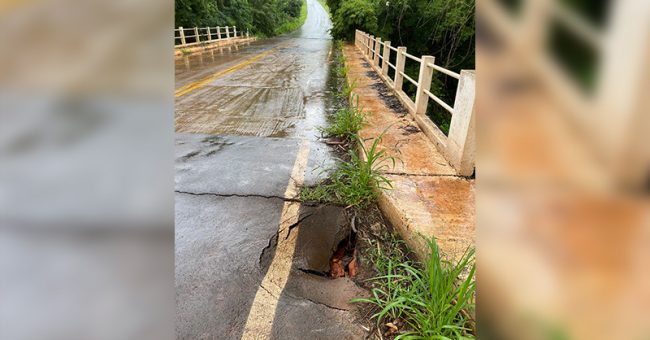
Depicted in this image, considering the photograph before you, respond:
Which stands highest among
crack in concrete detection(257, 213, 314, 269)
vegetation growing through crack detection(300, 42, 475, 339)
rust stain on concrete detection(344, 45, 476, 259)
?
rust stain on concrete detection(344, 45, 476, 259)

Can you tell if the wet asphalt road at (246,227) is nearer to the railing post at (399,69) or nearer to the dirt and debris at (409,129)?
the dirt and debris at (409,129)

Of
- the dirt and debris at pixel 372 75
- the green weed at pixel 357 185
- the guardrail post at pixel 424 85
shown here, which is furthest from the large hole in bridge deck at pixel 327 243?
the dirt and debris at pixel 372 75

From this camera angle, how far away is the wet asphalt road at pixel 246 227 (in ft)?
6.70

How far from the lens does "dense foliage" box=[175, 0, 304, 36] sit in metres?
19.9

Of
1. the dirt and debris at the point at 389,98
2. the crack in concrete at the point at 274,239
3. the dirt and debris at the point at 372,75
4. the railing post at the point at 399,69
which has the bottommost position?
the crack in concrete at the point at 274,239

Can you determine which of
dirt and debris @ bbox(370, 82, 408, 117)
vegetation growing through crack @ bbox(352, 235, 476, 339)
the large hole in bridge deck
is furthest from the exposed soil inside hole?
dirt and debris @ bbox(370, 82, 408, 117)

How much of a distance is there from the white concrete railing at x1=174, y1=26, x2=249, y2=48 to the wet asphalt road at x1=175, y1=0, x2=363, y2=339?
12261 mm
